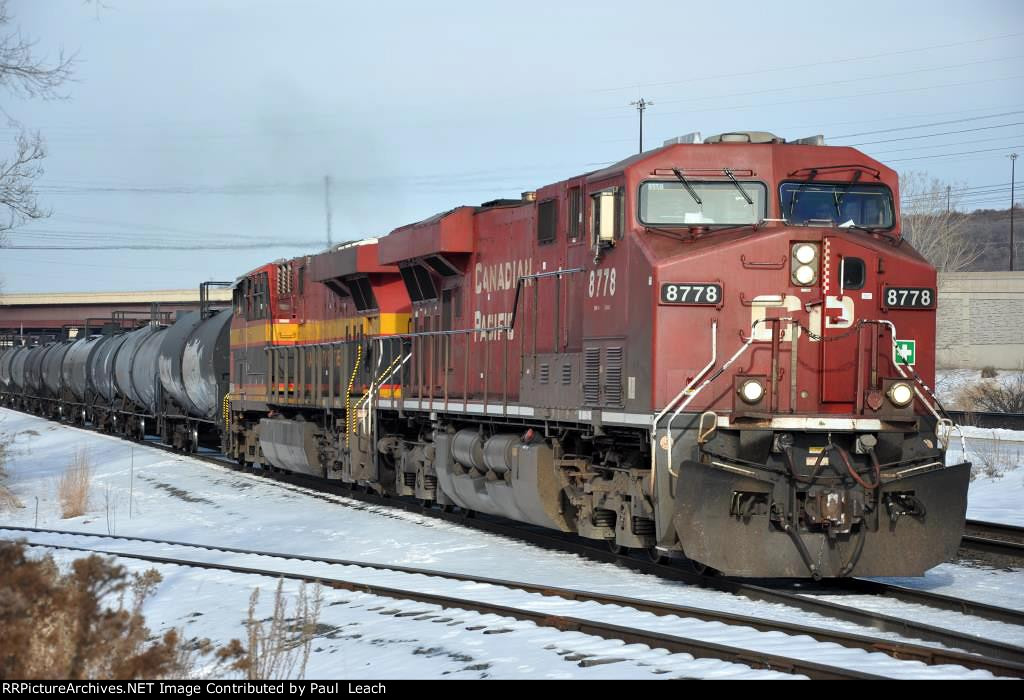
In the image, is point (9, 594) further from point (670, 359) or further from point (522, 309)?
point (522, 309)

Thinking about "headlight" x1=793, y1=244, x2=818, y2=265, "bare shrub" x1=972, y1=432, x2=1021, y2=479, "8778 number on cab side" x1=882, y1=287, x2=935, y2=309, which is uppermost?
→ "headlight" x1=793, y1=244, x2=818, y2=265

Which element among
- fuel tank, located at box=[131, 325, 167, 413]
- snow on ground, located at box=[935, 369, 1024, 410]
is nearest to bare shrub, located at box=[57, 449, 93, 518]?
fuel tank, located at box=[131, 325, 167, 413]

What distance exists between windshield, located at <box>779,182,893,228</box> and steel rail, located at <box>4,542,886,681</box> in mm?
4614

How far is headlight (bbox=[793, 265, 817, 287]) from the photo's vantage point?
10539mm

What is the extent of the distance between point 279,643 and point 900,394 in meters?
6.17

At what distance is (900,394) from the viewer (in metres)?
10.4

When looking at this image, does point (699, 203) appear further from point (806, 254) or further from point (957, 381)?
point (957, 381)

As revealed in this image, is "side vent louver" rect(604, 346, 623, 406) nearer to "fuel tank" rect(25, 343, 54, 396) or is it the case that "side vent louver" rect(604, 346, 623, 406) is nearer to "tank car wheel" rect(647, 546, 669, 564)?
"tank car wheel" rect(647, 546, 669, 564)

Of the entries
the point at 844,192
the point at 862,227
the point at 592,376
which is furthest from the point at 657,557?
the point at 844,192

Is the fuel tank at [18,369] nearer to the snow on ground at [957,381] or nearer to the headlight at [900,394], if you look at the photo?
the snow on ground at [957,381]

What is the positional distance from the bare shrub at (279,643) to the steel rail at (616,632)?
0.62 m
